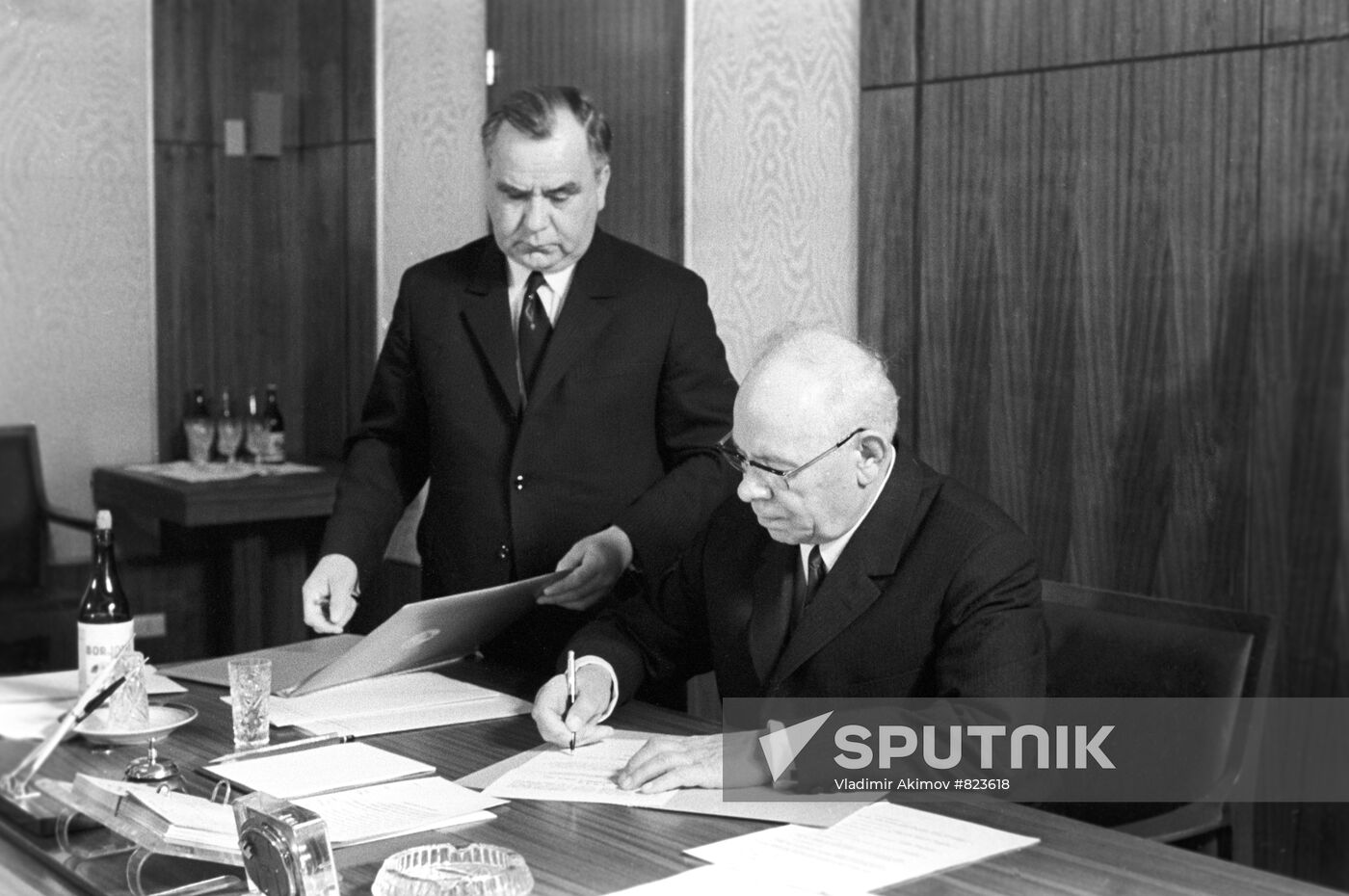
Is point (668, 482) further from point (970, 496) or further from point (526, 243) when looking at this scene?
point (970, 496)

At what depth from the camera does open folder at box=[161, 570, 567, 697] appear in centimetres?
245

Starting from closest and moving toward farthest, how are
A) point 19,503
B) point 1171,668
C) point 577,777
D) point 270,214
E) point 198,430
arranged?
point 577,777 → point 1171,668 → point 19,503 → point 198,430 → point 270,214

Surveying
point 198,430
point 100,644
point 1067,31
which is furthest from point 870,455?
point 198,430

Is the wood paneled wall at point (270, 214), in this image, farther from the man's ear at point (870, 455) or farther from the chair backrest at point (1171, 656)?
the man's ear at point (870, 455)

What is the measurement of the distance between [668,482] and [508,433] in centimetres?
33

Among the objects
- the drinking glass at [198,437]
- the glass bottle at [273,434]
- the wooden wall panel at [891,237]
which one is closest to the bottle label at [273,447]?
the glass bottle at [273,434]

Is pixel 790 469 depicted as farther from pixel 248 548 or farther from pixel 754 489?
pixel 248 548

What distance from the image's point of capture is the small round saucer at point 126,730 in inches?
88.9

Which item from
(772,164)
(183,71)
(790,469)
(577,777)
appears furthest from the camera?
(183,71)

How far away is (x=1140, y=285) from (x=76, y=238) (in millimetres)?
3959

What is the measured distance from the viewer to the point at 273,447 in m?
5.81

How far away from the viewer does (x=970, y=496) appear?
2299 mm

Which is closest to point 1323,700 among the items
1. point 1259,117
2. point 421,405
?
point 1259,117

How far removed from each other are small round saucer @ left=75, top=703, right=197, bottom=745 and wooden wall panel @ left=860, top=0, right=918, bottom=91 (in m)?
2.39
